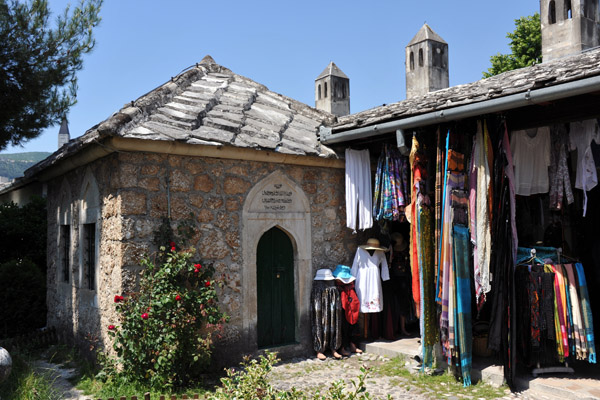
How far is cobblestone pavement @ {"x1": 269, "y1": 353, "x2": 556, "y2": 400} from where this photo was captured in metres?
5.10

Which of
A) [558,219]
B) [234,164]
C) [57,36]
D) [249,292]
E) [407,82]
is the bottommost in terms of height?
[249,292]

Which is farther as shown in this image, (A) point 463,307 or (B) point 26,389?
(A) point 463,307

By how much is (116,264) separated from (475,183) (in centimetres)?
419

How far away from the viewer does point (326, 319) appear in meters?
6.73

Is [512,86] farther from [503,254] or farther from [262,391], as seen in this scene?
[262,391]

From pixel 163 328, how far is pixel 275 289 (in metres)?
1.89

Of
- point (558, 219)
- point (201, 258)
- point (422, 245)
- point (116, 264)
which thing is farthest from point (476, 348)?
Answer: point (116, 264)

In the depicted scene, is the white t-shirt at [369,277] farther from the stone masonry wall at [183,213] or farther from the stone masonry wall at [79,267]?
the stone masonry wall at [79,267]

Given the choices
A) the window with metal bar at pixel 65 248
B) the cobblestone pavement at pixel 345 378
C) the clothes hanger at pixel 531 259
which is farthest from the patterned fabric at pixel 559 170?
the window with metal bar at pixel 65 248

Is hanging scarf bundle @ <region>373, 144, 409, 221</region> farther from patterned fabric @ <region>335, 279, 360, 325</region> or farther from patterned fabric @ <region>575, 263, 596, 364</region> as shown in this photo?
patterned fabric @ <region>575, 263, 596, 364</region>

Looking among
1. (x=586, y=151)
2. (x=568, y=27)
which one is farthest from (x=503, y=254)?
(x=568, y=27)

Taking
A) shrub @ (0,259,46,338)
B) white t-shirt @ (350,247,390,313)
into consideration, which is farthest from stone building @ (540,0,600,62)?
shrub @ (0,259,46,338)

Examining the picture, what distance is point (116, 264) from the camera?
5.63 m

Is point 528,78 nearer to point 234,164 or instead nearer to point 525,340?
point 525,340
